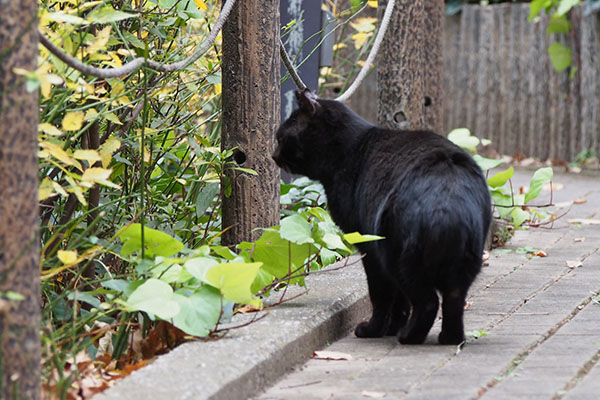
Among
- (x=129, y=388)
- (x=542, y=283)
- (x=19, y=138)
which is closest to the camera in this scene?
(x=19, y=138)

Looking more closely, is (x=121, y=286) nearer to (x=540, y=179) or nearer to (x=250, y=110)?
(x=250, y=110)

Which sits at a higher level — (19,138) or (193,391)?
(19,138)

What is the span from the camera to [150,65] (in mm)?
3613

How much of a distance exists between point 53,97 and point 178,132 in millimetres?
1614

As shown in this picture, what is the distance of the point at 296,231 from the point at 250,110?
28.4 inches

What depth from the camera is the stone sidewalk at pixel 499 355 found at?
3160 millimetres

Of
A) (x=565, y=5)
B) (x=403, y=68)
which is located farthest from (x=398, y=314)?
(x=565, y=5)

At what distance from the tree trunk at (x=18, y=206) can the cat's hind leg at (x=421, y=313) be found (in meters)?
1.66

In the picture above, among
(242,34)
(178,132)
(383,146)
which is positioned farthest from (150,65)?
(178,132)

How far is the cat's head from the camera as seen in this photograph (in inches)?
168

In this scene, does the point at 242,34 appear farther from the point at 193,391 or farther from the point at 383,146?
the point at 193,391

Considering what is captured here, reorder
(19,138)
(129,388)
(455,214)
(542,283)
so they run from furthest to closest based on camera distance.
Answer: (542,283) < (455,214) < (129,388) < (19,138)

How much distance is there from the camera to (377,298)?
410 centimetres

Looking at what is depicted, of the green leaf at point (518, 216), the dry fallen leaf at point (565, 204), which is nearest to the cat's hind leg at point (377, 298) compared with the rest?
the green leaf at point (518, 216)
